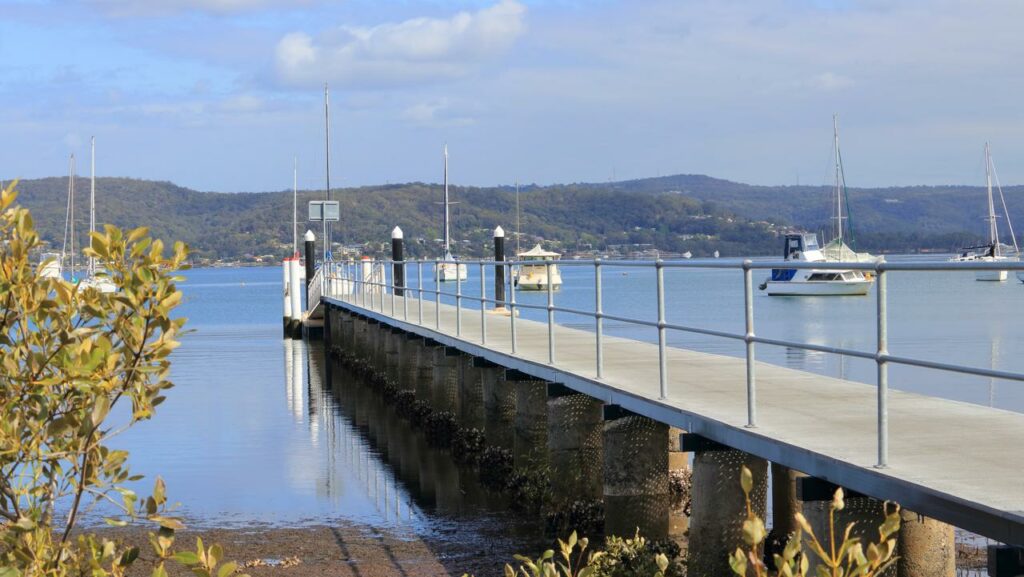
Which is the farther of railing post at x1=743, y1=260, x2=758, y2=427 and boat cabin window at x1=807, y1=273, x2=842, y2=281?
boat cabin window at x1=807, y1=273, x2=842, y2=281

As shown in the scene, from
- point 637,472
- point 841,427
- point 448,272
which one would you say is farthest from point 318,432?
point 448,272

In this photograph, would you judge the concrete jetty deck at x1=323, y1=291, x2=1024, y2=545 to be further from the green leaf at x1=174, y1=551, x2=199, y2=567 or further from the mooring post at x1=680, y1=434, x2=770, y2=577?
the green leaf at x1=174, y1=551, x2=199, y2=567

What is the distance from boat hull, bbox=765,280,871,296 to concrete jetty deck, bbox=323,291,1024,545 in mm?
58288

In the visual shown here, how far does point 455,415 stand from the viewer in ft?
61.7

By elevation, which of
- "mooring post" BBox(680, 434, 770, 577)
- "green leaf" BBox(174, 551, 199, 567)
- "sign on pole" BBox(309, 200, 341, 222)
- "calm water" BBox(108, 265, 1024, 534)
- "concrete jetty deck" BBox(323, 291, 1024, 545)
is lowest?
"calm water" BBox(108, 265, 1024, 534)

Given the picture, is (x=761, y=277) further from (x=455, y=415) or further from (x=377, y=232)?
(x=455, y=415)

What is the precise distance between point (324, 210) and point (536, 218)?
8850 cm

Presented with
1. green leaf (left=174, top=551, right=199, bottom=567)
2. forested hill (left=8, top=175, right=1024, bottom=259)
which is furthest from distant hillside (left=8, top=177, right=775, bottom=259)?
green leaf (left=174, top=551, right=199, bottom=567)

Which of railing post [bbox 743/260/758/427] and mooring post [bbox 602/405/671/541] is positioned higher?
railing post [bbox 743/260/758/427]

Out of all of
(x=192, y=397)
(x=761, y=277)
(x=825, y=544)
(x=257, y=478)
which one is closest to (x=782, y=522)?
(x=825, y=544)

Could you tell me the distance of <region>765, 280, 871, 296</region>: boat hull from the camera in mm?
69938

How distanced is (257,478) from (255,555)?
4.85 meters

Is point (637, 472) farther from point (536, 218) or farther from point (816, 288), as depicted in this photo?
point (536, 218)

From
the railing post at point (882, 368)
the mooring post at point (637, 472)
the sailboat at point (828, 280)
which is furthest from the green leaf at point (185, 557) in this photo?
the sailboat at point (828, 280)
